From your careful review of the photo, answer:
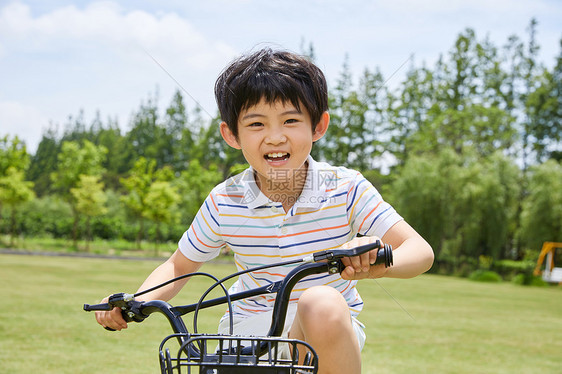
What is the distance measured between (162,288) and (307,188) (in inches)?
26.1

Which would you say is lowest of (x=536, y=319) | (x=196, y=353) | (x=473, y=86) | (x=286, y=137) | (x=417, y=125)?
(x=536, y=319)

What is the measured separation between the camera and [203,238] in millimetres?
2301

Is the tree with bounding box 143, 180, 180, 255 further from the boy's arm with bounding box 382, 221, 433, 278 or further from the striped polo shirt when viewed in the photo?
the boy's arm with bounding box 382, 221, 433, 278

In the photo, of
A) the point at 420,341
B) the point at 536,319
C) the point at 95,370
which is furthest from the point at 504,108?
the point at 95,370

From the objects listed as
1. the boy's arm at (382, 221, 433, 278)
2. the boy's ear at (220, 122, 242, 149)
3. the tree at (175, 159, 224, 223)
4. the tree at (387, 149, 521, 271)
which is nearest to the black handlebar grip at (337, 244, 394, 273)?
the boy's arm at (382, 221, 433, 278)

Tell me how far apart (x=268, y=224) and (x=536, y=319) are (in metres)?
8.86

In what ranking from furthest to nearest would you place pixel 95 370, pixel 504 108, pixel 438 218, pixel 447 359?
pixel 504 108
pixel 438 218
pixel 447 359
pixel 95 370

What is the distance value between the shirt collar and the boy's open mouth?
0.22m

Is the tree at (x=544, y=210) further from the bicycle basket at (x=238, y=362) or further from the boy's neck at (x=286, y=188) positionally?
the bicycle basket at (x=238, y=362)

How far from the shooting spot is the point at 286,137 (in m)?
2.02

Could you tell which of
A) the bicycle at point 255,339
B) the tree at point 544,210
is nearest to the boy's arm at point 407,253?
the bicycle at point 255,339

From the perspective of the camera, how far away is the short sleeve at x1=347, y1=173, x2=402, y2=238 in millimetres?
2086

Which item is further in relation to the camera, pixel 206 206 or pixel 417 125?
pixel 417 125

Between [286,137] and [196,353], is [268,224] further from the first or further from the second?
[196,353]
